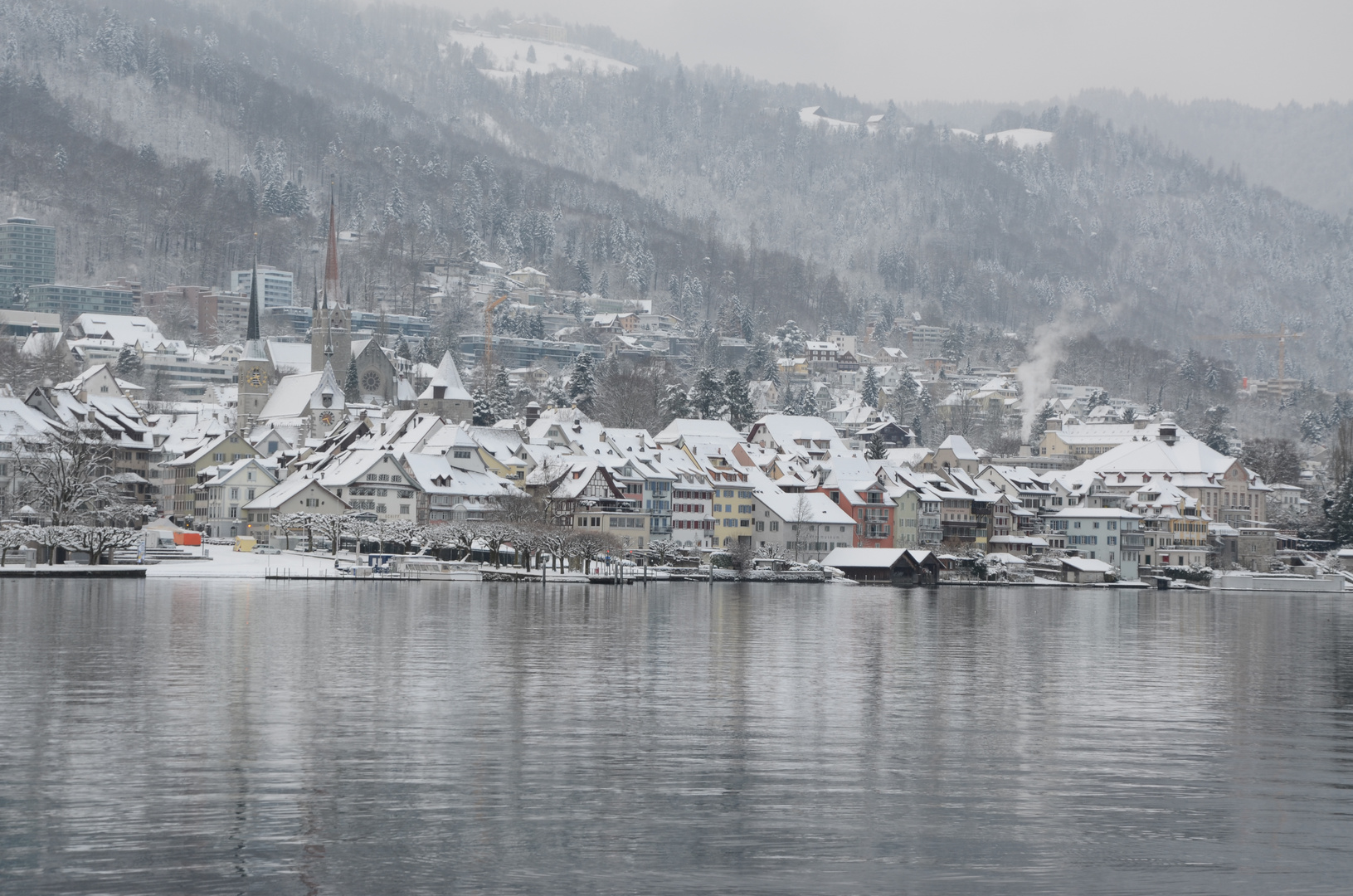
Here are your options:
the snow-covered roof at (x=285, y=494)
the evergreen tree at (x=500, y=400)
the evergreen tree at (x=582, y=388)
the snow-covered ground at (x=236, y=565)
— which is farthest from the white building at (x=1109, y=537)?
the snow-covered ground at (x=236, y=565)

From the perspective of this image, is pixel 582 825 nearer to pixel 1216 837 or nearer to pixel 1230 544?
pixel 1216 837

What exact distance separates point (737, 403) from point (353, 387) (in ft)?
139

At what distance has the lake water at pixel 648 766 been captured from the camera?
748 inches

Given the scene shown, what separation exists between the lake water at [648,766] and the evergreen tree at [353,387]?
126 m

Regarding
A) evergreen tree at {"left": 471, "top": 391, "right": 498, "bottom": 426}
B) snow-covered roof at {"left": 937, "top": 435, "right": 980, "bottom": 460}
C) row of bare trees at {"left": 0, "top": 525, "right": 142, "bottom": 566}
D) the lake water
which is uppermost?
evergreen tree at {"left": 471, "top": 391, "right": 498, "bottom": 426}

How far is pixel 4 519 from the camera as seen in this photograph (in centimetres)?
10069

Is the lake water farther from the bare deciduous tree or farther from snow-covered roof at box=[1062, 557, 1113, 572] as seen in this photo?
snow-covered roof at box=[1062, 557, 1113, 572]

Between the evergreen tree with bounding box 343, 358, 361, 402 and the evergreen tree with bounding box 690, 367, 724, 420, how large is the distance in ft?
124

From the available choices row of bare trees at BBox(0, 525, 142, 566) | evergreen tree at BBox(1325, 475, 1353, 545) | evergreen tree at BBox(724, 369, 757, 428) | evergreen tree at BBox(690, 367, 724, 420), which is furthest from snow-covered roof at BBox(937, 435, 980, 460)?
row of bare trees at BBox(0, 525, 142, 566)

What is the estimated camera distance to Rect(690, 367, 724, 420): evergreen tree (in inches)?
6363

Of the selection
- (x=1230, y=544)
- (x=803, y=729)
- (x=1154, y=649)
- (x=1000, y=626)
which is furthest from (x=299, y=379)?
(x=803, y=729)

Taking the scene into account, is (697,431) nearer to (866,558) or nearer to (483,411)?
(483,411)

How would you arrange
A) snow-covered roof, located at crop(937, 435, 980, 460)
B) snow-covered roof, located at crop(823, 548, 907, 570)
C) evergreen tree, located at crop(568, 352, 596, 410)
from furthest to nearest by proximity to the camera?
evergreen tree, located at crop(568, 352, 596, 410) < snow-covered roof, located at crop(937, 435, 980, 460) < snow-covered roof, located at crop(823, 548, 907, 570)

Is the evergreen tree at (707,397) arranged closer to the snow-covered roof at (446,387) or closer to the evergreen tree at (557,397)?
the evergreen tree at (557,397)
